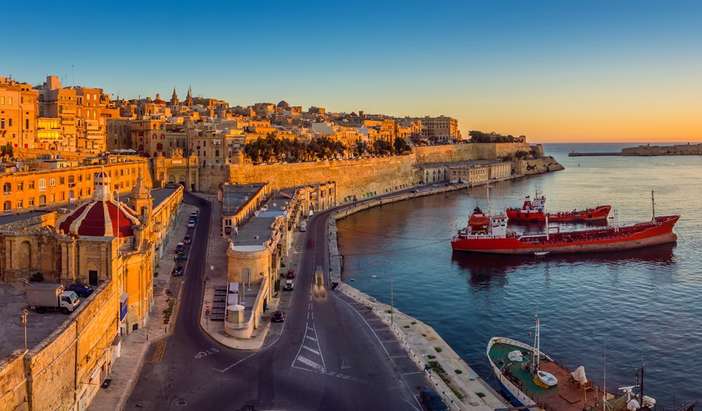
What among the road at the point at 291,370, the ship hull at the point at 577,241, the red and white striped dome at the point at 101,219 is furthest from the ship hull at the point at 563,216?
the red and white striped dome at the point at 101,219

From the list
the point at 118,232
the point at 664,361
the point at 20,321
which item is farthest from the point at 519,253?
the point at 20,321

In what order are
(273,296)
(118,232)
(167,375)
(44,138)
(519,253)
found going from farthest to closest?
1. (44,138)
2. (519,253)
3. (273,296)
4. (118,232)
5. (167,375)

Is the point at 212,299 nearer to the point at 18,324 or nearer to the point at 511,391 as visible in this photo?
the point at 18,324

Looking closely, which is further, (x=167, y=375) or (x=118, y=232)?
(x=118, y=232)

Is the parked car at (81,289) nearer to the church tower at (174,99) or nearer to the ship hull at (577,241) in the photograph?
the ship hull at (577,241)

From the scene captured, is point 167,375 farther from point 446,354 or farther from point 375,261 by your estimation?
point 375,261

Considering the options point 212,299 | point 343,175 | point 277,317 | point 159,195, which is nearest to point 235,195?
point 159,195
